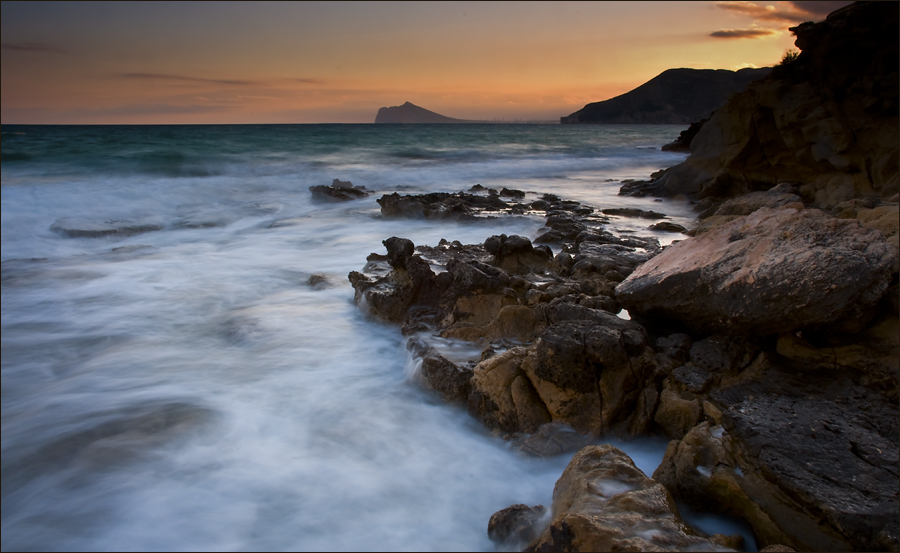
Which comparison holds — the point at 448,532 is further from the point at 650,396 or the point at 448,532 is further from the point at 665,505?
the point at 650,396

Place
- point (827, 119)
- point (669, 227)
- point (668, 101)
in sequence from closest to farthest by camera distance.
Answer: point (669, 227) → point (827, 119) → point (668, 101)

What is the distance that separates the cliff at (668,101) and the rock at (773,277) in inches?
4214

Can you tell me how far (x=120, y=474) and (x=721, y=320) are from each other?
3.81 m

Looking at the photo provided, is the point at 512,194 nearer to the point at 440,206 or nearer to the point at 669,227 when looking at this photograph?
the point at 440,206

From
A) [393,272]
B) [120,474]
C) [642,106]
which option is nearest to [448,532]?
[120,474]

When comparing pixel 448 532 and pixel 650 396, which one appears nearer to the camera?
pixel 448 532

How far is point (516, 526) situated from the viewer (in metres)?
2.62

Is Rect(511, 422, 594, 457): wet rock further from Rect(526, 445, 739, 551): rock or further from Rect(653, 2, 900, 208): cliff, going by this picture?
Rect(653, 2, 900, 208): cliff

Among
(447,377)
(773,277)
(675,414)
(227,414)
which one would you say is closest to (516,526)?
(675,414)

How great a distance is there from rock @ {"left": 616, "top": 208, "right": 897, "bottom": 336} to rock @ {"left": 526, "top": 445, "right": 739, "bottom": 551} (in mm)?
1366

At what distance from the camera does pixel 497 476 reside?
329 centimetres

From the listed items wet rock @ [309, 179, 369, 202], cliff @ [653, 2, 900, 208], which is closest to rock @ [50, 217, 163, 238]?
wet rock @ [309, 179, 369, 202]

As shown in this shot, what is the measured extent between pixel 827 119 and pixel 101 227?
1346 centimetres

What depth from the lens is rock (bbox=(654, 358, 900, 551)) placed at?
7.45 ft
